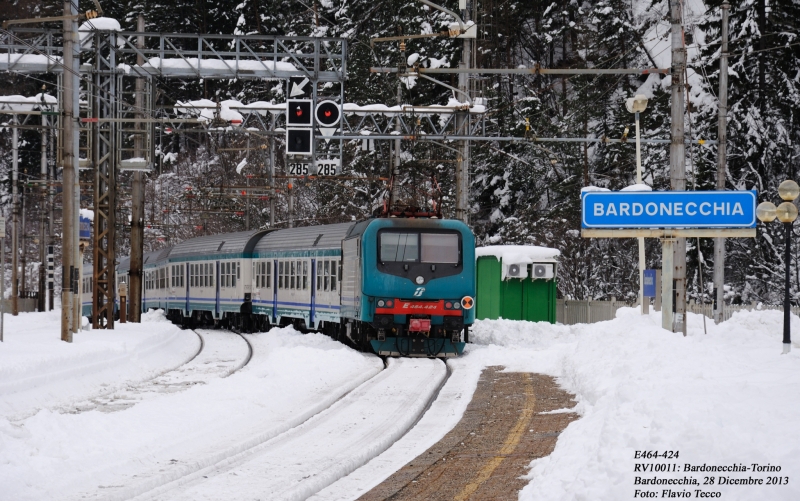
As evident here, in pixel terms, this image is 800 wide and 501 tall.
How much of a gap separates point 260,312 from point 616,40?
2532cm

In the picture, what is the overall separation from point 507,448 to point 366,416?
291cm

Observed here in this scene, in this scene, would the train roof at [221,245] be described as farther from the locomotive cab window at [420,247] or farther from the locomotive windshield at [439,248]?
the locomotive windshield at [439,248]

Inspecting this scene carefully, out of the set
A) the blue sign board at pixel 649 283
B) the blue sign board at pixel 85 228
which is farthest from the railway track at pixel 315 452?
the blue sign board at pixel 85 228

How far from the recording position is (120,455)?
10844 millimetres

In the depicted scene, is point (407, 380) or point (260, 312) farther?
point (260, 312)

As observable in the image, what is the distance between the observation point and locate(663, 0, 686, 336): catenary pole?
20328 mm

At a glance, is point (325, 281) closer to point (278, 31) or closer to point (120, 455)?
point (120, 455)

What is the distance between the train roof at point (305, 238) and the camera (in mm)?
27203

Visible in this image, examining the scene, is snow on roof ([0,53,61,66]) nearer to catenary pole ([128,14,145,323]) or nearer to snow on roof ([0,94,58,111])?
catenary pole ([128,14,145,323])

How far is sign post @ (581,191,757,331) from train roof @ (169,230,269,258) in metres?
18.7

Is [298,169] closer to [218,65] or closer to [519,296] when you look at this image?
[218,65]

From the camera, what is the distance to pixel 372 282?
77.1 feet

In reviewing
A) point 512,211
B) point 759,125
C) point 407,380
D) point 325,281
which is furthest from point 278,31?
point 407,380

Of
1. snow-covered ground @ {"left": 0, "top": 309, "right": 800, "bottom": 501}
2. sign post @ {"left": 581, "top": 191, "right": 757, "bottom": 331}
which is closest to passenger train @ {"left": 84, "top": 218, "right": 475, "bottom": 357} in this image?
snow-covered ground @ {"left": 0, "top": 309, "right": 800, "bottom": 501}
